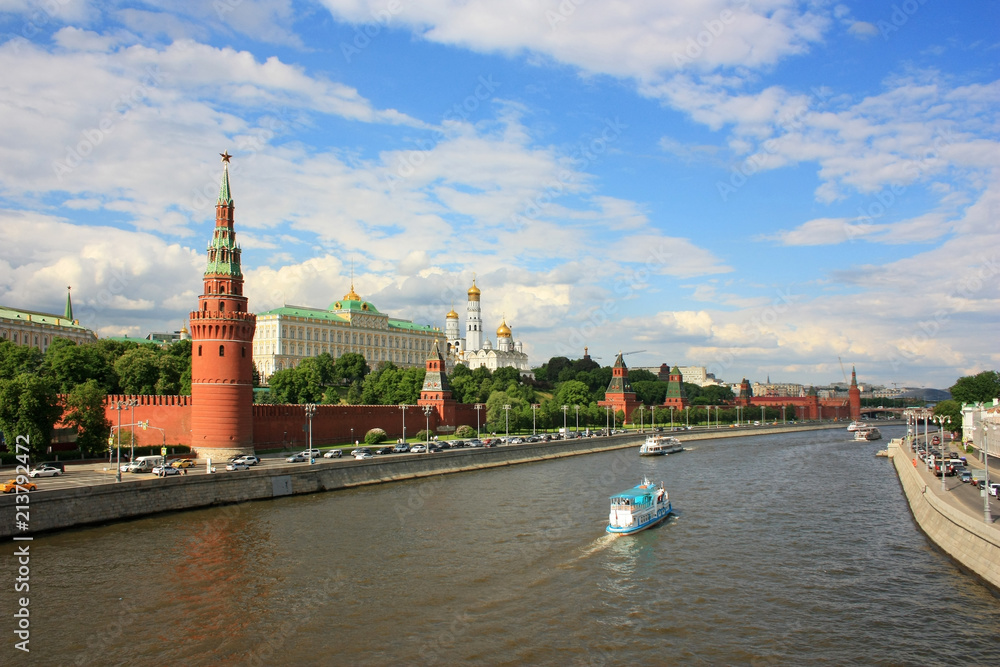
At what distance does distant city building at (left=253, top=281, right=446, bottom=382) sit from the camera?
128 meters

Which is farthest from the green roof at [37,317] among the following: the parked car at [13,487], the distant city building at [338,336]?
the parked car at [13,487]

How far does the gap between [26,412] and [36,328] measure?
79.8 m

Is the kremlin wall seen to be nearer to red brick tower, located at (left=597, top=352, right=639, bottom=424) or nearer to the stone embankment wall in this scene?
the stone embankment wall

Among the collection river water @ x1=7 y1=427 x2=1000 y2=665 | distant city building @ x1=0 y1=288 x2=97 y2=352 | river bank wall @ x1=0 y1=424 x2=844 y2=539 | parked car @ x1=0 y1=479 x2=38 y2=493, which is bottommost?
river water @ x1=7 y1=427 x2=1000 y2=665

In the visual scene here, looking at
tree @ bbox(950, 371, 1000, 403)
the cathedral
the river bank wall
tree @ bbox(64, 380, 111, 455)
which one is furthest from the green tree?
the cathedral

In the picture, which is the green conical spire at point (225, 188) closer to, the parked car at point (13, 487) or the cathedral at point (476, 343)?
the parked car at point (13, 487)

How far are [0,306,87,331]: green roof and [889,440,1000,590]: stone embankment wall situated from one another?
116 meters

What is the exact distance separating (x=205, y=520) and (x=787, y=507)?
30520 mm

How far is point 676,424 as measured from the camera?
129250mm

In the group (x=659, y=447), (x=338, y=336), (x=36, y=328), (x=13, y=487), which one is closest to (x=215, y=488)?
(x=13, y=487)

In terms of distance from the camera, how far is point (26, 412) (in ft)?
140

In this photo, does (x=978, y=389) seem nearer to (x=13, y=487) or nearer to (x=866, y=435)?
(x=866, y=435)

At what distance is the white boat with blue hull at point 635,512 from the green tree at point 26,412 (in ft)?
106

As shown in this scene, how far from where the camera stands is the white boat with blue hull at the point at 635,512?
3453 centimetres
